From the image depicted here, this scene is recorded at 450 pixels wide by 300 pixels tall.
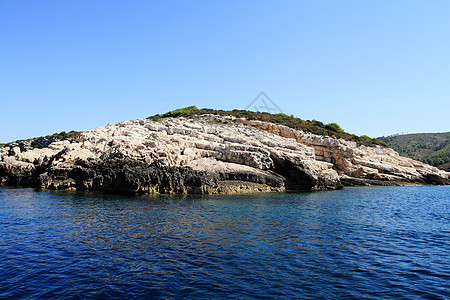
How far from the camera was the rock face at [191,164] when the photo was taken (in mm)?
42375

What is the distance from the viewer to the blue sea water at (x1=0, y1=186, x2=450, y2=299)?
1151cm

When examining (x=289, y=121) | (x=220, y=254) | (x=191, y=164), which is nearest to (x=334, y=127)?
(x=289, y=121)

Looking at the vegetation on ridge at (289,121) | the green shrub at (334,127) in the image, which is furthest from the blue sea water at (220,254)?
the green shrub at (334,127)

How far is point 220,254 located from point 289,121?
8206 centimetres

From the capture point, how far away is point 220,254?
15.7m

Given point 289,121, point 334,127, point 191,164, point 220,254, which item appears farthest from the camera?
point 334,127

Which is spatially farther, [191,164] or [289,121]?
[289,121]

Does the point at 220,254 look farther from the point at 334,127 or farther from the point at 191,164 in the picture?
the point at 334,127

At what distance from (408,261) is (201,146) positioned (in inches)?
1619

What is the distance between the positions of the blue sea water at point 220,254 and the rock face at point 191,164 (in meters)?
14.4

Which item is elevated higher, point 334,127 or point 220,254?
point 334,127

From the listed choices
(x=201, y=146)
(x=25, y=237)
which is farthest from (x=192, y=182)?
(x=25, y=237)

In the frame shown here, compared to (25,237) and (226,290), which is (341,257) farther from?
(25,237)

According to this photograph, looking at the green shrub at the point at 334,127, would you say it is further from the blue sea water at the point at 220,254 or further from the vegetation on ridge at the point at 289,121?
the blue sea water at the point at 220,254
